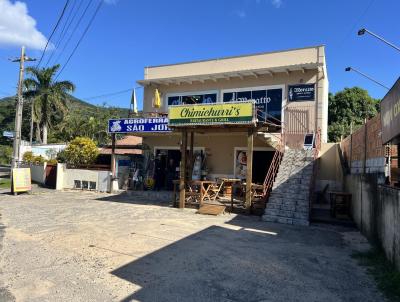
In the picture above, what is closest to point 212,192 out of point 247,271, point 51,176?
point 247,271

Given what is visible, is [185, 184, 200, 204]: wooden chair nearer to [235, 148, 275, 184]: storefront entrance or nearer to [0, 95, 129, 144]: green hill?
[235, 148, 275, 184]: storefront entrance

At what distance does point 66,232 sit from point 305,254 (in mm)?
5828

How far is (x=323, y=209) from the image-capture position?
14672mm

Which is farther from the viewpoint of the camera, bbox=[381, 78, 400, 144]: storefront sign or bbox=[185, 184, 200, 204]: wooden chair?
bbox=[185, 184, 200, 204]: wooden chair

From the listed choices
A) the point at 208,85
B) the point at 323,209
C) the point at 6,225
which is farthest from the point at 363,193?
the point at 208,85

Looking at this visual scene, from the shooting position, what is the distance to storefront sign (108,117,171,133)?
1793 centimetres

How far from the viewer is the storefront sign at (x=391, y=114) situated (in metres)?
5.30

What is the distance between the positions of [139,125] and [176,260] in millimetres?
12433

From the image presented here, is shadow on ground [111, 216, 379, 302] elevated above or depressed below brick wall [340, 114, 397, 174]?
below

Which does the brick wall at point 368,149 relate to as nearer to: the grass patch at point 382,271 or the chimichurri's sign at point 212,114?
the grass patch at point 382,271

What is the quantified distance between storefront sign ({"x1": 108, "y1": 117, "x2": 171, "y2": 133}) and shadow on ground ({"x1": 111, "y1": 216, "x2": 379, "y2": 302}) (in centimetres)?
932

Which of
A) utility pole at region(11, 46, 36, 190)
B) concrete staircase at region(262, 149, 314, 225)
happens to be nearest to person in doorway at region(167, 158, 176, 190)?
concrete staircase at region(262, 149, 314, 225)

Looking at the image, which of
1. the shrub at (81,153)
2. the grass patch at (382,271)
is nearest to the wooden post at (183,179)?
the grass patch at (382,271)

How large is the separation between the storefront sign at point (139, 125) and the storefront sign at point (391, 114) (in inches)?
484
